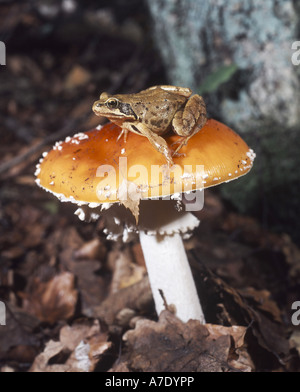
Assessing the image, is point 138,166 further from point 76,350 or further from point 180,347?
point 76,350

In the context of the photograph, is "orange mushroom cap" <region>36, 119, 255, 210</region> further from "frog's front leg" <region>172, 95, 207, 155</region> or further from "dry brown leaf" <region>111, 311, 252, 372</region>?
"dry brown leaf" <region>111, 311, 252, 372</region>

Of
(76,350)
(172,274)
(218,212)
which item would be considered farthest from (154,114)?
(218,212)

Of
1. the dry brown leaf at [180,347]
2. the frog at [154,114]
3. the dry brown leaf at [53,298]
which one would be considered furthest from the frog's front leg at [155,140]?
the dry brown leaf at [53,298]

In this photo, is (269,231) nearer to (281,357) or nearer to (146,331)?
(281,357)

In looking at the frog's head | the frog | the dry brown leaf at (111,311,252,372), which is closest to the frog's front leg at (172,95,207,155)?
the frog

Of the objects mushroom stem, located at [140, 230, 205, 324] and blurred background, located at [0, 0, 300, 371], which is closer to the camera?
mushroom stem, located at [140, 230, 205, 324]

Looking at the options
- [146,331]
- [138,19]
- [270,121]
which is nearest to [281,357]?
[146,331]

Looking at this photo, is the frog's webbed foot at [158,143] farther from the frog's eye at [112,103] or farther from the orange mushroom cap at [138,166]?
the frog's eye at [112,103]
